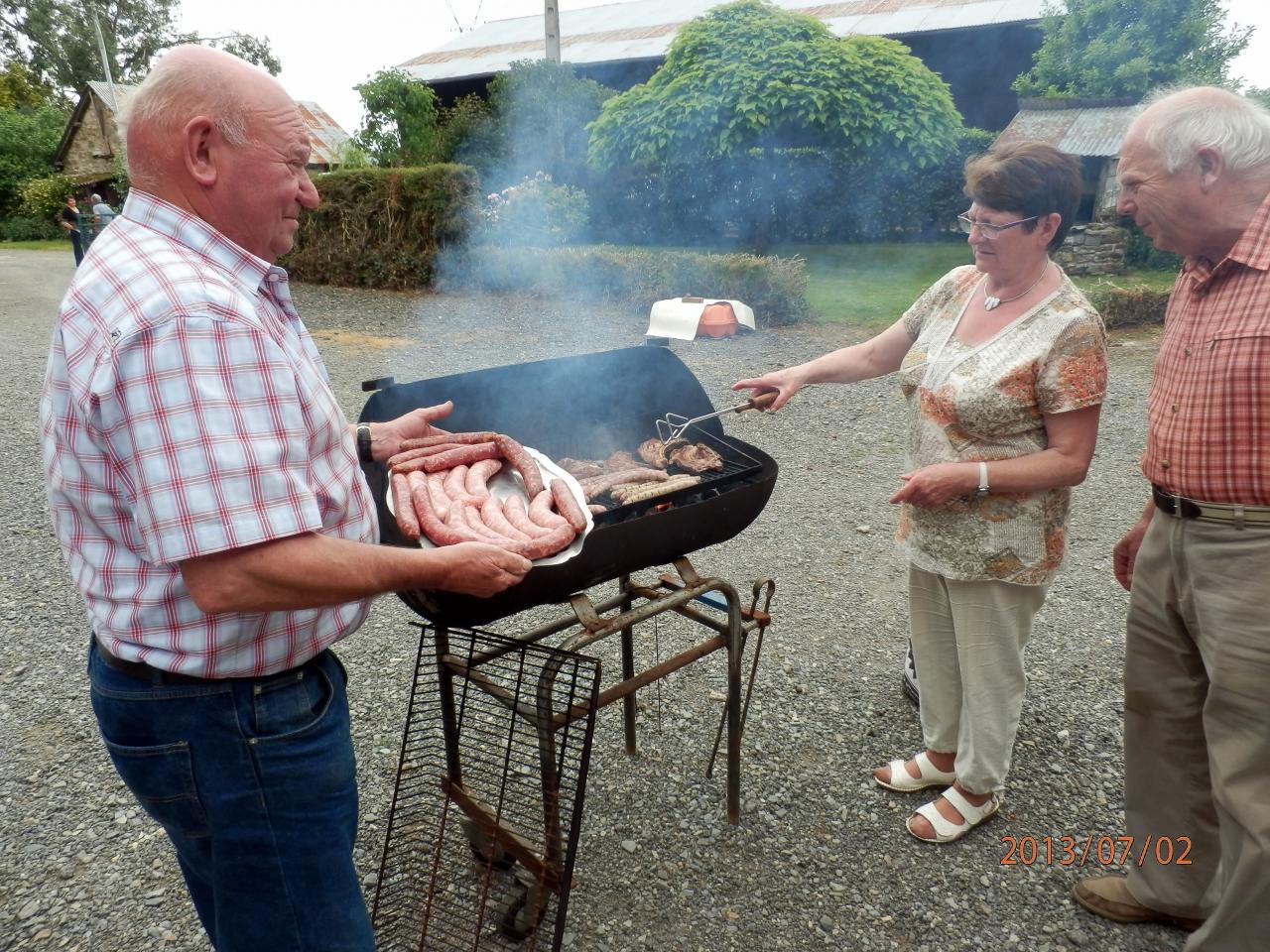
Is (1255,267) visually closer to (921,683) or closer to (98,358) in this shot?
(921,683)

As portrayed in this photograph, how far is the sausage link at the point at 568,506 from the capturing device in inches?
82.9

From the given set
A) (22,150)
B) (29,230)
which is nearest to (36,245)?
(29,230)

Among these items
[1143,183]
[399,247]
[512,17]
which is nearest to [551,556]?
[1143,183]

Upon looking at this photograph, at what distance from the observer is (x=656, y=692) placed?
3727mm

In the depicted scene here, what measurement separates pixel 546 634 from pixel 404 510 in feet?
2.54

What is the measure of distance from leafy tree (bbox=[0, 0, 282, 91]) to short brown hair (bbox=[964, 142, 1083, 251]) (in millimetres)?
50722

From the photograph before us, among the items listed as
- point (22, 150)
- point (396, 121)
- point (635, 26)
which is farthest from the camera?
point (22, 150)

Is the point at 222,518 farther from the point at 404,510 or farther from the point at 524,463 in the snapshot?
the point at 524,463

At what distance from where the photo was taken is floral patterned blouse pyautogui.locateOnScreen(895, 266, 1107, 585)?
2326 millimetres

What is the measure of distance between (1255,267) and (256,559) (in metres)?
2.27

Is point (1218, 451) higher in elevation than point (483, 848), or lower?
higher

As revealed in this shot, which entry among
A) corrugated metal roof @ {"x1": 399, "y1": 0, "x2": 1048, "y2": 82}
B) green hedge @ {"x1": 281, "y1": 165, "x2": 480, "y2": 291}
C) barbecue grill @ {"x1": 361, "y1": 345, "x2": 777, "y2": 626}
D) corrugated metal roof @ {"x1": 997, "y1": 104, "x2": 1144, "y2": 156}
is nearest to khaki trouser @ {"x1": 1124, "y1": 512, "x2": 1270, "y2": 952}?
barbecue grill @ {"x1": 361, "y1": 345, "x2": 777, "y2": 626}

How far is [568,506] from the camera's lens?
7.11 feet

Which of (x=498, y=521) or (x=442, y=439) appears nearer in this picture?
(x=498, y=521)
